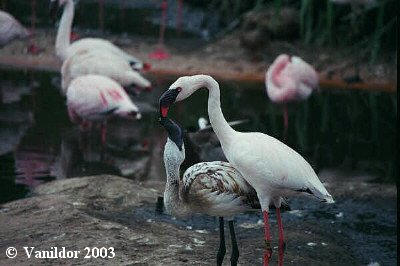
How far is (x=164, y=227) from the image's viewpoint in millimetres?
5973

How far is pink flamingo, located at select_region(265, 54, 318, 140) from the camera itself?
9.71m

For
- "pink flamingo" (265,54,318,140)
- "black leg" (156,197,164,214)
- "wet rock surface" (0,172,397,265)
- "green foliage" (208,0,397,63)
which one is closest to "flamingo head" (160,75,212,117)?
"wet rock surface" (0,172,397,265)

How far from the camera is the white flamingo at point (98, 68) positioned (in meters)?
9.41

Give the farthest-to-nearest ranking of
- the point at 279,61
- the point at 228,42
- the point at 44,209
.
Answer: the point at 228,42 < the point at 279,61 < the point at 44,209

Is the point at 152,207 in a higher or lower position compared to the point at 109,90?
lower

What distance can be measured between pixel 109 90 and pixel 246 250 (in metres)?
3.54

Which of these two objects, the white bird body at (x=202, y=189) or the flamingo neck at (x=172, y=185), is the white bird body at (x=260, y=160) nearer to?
the white bird body at (x=202, y=189)

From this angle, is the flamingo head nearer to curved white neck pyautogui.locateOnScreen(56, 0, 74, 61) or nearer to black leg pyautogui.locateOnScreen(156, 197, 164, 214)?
black leg pyautogui.locateOnScreen(156, 197, 164, 214)

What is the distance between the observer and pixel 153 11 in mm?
15500

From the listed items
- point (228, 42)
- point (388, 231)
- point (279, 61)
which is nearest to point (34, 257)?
point (388, 231)

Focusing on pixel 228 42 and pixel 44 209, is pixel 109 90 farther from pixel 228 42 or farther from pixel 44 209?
pixel 228 42

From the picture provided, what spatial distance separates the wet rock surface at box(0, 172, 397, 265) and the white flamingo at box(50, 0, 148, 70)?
285cm

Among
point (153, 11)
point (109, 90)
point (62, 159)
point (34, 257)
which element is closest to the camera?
point (34, 257)

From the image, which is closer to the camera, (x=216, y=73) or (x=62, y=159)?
(x=62, y=159)
